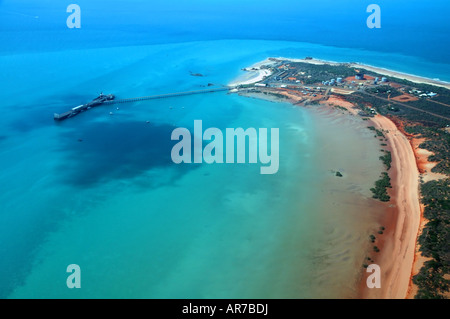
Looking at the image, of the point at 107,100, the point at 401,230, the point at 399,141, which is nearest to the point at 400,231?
the point at 401,230

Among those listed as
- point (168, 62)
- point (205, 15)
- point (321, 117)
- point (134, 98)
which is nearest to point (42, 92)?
point (134, 98)

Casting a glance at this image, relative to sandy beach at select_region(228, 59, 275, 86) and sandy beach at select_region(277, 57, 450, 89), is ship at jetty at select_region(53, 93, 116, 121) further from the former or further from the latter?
sandy beach at select_region(277, 57, 450, 89)

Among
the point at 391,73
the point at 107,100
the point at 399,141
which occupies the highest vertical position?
the point at 391,73

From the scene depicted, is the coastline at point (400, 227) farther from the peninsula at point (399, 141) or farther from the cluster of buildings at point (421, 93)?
the cluster of buildings at point (421, 93)

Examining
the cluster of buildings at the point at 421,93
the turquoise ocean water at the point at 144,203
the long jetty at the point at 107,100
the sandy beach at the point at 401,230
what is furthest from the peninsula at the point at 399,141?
the long jetty at the point at 107,100

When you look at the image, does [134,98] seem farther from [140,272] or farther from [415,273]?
[415,273]

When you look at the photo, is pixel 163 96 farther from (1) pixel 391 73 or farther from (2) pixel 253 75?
(1) pixel 391 73
